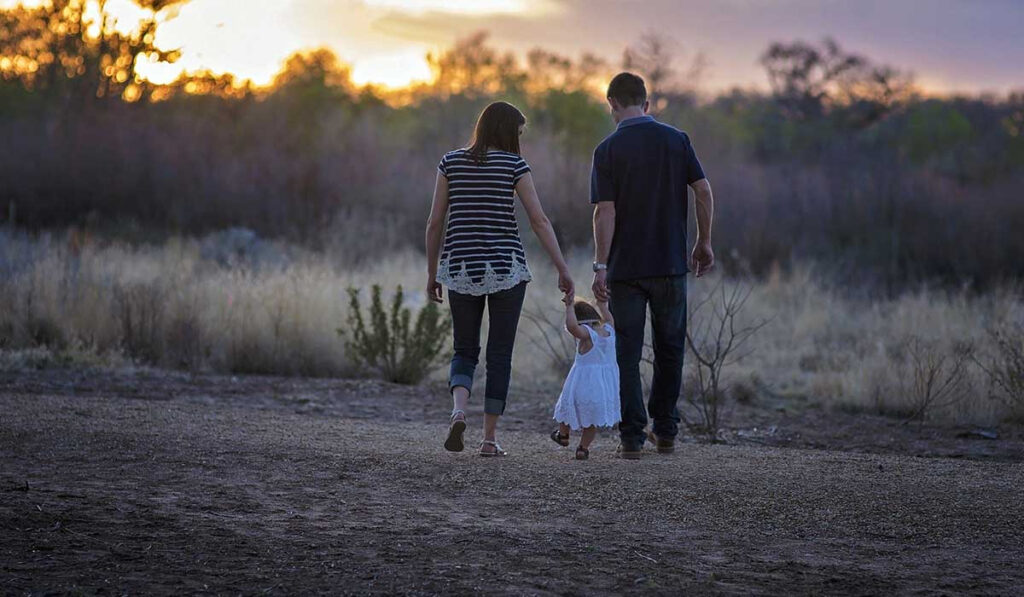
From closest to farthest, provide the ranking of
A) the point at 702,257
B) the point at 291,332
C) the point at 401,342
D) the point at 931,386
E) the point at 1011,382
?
the point at 702,257 < the point at 1011,382 < the point at 931,386 < the point at 401,342 < the point at 291,332

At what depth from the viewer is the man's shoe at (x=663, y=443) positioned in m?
7.07

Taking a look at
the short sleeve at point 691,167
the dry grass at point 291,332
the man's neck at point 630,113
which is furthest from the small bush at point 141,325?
the short sleeve at point 691,167

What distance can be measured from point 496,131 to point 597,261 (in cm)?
90

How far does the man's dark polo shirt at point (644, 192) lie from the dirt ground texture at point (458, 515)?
3.55 feet

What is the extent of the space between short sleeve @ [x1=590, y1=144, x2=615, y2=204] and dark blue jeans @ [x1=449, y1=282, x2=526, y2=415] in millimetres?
658

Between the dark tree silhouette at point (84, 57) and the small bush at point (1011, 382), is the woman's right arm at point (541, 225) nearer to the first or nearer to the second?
the small bush at point (1011, 382)

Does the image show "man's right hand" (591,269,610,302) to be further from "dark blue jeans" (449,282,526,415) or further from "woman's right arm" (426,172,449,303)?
"woman's right arm" (426,172,449,303)

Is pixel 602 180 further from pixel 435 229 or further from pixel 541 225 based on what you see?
pixel 435 229

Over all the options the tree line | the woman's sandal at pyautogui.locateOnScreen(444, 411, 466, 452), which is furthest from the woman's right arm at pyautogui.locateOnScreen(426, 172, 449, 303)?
the tree line

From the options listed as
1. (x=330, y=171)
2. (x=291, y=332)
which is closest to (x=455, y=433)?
(x=291, y=332)

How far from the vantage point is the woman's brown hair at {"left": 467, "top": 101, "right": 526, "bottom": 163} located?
646 cm

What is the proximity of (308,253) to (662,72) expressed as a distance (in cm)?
2153

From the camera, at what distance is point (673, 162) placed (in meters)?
6.77

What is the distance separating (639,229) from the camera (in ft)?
22.2
